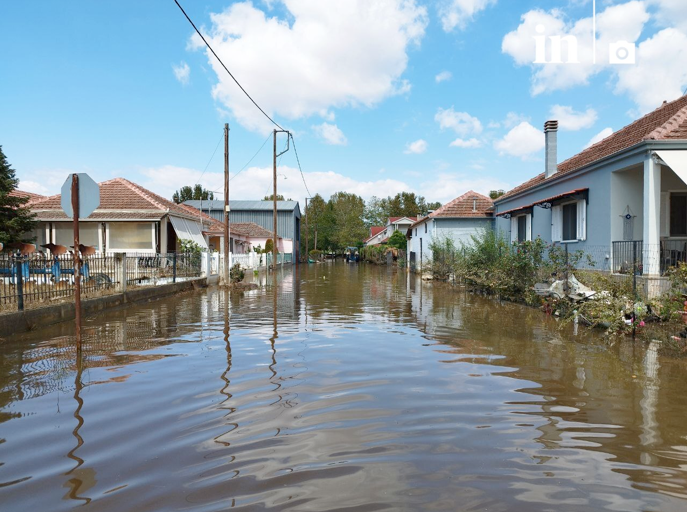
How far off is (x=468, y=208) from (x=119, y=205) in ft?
65.8

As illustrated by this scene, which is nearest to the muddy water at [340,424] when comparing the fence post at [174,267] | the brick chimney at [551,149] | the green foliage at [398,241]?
the fence post at [174,267]

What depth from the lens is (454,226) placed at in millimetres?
32438

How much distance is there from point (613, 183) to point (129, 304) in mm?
14480

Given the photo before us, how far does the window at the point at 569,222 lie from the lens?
16.9m

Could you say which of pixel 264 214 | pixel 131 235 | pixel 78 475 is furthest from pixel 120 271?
pixel 264 214

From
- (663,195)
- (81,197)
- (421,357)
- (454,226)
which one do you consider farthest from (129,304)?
(454,226)

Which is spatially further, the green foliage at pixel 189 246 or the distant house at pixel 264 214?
the distant house at pixel 264 214

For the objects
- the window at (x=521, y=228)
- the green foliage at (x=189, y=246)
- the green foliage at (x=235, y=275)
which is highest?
the window at (x=521, y=228)

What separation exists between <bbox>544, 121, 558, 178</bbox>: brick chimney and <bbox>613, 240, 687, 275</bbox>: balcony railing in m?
8.14

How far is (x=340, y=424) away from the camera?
16.0 feet

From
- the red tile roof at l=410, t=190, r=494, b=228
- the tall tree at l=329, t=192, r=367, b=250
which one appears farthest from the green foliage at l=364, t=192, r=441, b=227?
the red tile roof at l=410, t=190, r=494, b=228

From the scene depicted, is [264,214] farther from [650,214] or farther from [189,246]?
[650,214]

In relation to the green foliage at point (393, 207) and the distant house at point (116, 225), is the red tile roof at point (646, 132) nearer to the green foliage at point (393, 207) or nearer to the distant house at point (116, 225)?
the distant house at point (116, 225)

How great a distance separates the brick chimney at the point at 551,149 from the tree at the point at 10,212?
71.0 feet
